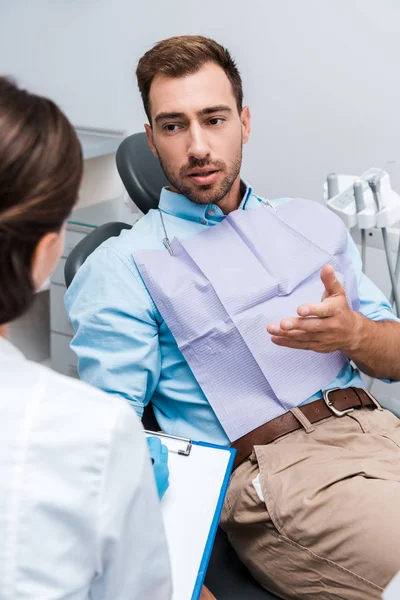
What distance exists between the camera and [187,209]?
1394mm

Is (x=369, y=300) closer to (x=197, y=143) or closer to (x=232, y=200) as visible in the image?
(x=232, y=200)

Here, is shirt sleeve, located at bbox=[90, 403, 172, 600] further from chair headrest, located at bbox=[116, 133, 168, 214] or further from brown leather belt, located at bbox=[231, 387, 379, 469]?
chair headrest, located at bbox=[116, 133, 168, 214]

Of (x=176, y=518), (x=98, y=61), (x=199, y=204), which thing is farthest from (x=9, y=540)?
(x=98, y=61)

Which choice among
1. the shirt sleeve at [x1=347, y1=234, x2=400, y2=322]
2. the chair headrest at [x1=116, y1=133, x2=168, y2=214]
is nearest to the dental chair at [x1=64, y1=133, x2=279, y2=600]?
the chair headrest at [x1=116, y1=133, x2=168, y2=214]

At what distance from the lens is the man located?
1.06 metres

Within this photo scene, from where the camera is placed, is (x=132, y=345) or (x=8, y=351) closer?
(x=8, y=351)

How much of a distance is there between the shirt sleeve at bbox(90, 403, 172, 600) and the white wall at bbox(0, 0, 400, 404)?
141 cm

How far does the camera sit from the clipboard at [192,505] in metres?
0.84

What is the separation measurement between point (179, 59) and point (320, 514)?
2.92 ft

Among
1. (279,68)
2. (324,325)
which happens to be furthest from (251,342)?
(279,68)

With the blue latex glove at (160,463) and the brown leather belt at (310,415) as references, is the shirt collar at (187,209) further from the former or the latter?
the blue latex glove at (160,463)

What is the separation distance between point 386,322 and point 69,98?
1.60 meters

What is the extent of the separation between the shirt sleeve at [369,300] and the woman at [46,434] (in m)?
0.92

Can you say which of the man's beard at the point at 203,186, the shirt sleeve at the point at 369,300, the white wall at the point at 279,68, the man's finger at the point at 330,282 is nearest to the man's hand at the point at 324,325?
the man's finger at the point at 330,282
